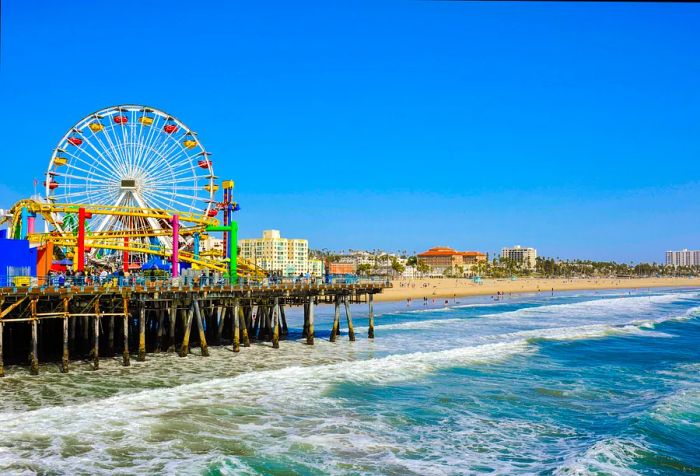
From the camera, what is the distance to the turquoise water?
1455 cm

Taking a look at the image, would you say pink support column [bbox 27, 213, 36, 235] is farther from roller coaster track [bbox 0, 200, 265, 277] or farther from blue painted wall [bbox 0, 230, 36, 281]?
blue painted wall [bbox 0, 230, 36, 281]

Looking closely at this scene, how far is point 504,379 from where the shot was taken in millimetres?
24844

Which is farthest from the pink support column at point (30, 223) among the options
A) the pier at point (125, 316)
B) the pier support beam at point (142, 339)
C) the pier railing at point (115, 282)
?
the pier support beam at point (142, 339)

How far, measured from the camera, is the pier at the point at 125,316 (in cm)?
2400

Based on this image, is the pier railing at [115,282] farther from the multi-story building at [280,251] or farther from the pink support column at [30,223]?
the multi-story building at [280,251]

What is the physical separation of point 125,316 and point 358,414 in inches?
471

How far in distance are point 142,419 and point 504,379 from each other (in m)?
13.9

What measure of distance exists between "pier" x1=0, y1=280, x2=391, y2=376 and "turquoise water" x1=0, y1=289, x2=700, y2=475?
1.21 meters

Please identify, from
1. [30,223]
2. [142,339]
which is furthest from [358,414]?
[30,223]

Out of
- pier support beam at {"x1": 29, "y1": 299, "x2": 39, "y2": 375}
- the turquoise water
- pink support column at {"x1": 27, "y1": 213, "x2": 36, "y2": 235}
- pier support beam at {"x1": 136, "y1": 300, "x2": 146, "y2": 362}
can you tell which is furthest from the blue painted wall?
pink support column at {"x1": 27, "y1": 213, "x2": 36, "y2": 235}

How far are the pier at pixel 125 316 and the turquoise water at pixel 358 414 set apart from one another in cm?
121

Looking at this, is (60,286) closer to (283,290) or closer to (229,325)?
(283,290)

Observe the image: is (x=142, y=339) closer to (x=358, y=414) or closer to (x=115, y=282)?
(x=115, y=282)

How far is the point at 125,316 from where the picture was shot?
84.9ft
